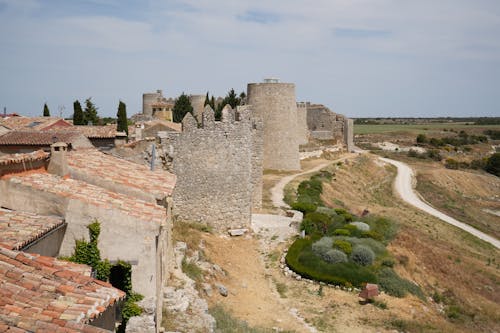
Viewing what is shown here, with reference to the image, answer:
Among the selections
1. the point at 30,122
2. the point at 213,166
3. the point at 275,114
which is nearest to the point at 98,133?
the point at 30,122

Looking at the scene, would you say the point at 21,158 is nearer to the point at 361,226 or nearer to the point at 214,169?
the point at 214,169

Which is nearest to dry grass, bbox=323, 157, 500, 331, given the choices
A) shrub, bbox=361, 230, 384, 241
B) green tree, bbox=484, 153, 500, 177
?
shrub, bbox=361, 230, 384, 241

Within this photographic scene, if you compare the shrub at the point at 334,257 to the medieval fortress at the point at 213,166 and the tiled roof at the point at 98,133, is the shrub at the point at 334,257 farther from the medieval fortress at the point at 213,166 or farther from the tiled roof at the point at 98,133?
the tiled roof at the point at 98,133

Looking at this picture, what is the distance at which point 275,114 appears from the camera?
141ft

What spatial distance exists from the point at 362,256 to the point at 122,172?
41.4ft

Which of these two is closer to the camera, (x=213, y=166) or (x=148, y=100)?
(x=213, y=166)

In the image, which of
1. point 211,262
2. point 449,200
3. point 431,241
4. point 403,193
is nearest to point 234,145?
point 211,262

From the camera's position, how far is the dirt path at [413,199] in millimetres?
41500

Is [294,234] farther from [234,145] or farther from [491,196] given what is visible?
[491,196]

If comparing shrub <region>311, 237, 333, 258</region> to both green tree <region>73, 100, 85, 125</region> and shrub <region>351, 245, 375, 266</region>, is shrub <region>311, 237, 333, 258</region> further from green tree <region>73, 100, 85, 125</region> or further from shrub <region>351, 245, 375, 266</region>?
green tree <region>73, 100, 85, 125</region>

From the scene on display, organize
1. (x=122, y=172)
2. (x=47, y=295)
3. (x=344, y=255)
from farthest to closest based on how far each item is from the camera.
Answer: (x=344, y=255) < (x=122, y=172) < (x=47, y=295)

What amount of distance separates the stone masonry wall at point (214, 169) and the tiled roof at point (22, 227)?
10.7m

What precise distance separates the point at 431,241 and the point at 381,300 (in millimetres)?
15291

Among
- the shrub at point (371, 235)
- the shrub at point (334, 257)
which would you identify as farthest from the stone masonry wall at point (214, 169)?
the shrub at point (371, 235)
